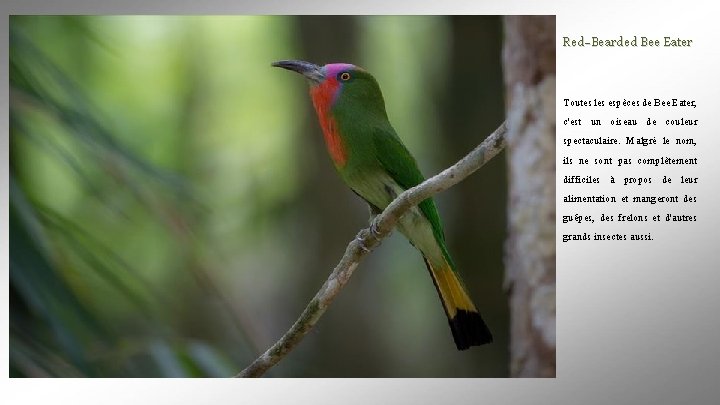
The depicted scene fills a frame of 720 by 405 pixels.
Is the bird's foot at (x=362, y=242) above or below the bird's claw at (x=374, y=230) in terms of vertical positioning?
below

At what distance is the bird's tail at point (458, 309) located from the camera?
3354 millimetres

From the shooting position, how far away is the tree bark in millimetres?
3285

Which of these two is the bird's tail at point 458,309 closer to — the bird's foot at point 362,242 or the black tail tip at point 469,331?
the black tail tip at point 469,331

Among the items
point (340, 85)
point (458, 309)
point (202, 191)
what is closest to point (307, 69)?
point (340, 85)

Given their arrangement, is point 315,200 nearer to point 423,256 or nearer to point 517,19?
point 423,256

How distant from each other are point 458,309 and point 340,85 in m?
0.84

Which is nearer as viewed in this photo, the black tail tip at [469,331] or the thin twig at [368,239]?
the thin twig at [368,239]

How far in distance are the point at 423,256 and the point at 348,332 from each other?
0.40 metres

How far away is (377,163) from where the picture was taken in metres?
3.31

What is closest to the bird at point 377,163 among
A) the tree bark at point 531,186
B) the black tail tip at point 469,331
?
the black tail tip at point 469,331

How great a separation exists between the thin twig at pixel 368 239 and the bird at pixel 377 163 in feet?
0.28

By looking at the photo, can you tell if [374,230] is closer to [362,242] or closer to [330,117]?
[362,242]

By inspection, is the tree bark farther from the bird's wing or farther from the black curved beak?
the black curved beak

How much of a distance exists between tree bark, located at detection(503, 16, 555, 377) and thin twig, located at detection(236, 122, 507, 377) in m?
0.11
